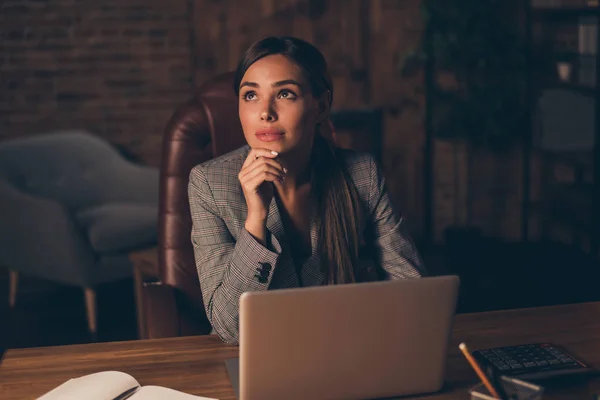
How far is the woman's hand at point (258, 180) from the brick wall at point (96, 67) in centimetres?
334

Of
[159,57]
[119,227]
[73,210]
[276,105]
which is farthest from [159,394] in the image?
[159,57]

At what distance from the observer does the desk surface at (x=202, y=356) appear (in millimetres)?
1422

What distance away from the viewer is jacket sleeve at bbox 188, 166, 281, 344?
5.61 feet

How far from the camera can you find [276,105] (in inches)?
72.3

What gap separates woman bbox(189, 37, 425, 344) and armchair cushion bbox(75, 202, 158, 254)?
83.6 inches

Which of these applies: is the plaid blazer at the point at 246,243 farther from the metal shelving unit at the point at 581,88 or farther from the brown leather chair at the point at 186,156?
the metal shelving unit at the point at 581,88

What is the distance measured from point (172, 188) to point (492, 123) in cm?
298

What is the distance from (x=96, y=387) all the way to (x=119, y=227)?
2765 mm

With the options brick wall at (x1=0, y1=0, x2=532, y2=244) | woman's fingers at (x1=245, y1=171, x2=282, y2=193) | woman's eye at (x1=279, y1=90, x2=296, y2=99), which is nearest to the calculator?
woman's fingers at (x1=245, y1=171, x2=282, y2=193)

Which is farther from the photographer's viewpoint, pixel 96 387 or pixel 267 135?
pixel 267 135

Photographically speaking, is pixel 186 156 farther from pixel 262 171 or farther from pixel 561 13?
pixel 561 13

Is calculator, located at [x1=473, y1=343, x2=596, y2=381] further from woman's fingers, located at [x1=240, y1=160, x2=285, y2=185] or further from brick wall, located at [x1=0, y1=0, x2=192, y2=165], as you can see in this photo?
brick wall, located at [x1=0, y1=0, x2=192, y2=165]

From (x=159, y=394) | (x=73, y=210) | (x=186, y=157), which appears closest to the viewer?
(x=159, y=394)

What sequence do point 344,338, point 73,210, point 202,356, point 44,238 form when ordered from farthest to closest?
point 73,210
point 44,238
point 202,356
point 344,338
